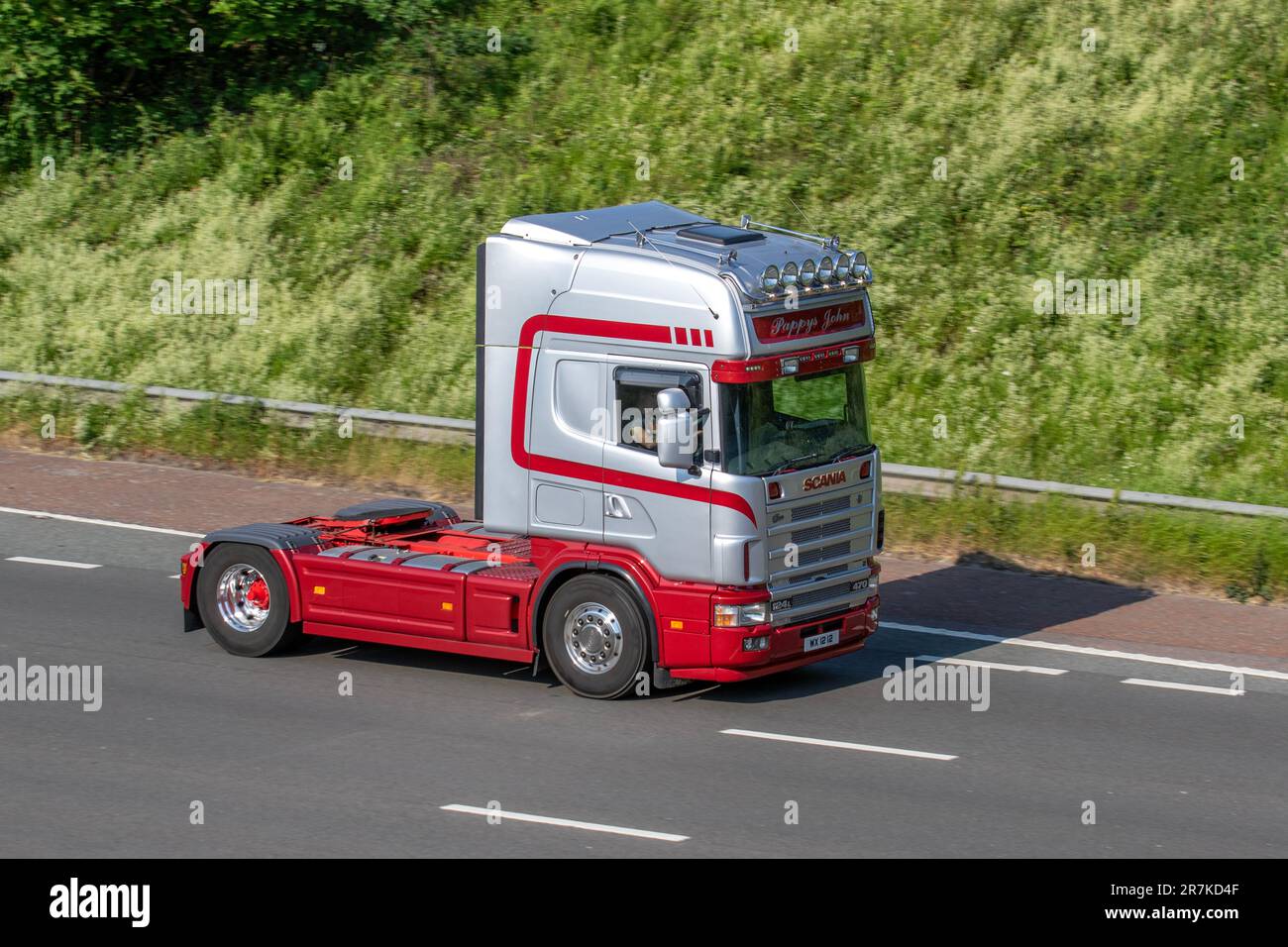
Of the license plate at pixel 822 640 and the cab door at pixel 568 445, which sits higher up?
the cab door at pixel 568 445

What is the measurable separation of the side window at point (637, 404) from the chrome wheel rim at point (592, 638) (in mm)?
1217

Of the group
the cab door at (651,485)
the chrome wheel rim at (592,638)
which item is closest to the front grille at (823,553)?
the cab door at (651,485)

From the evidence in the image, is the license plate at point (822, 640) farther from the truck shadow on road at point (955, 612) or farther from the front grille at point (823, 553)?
the front grille at point (823, 553)

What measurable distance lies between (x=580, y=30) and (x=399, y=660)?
625 inches

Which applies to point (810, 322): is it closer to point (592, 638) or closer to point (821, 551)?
point (821, 551)

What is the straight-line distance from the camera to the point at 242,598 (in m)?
13.7

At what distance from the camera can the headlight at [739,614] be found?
11.8 meters

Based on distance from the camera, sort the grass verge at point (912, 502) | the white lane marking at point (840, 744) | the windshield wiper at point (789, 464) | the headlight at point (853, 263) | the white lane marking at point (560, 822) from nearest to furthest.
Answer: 1. the white lane marking at point (560, 822)
2. the white lane marking at point (840, 744)
3. the windshield wiper at point (789, 464)
4. the headlight at point (853, 263)
5. the grass verge at point (912, 502)

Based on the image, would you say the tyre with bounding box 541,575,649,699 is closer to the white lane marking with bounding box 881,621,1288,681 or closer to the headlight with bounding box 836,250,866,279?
the headlight with bounding box 836,250,866,279

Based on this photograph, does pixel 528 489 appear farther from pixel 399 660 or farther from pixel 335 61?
pixel 335 61

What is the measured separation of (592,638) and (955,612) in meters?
4.26

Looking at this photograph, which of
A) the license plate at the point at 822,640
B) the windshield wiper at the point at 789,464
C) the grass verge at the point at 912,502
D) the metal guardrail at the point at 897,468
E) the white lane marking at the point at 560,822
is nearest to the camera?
the white lane marking at the point at 560,822

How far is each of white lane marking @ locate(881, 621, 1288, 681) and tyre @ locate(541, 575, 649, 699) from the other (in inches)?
130

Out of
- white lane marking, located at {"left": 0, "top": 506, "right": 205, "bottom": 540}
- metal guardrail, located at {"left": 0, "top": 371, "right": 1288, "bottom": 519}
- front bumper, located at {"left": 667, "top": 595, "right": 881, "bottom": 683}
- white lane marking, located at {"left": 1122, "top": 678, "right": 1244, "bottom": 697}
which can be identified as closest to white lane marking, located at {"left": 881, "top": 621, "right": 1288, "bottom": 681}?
white lane marking, located at {"left": 1122, "top": 678, "right": 1244, "bottom": 697}
